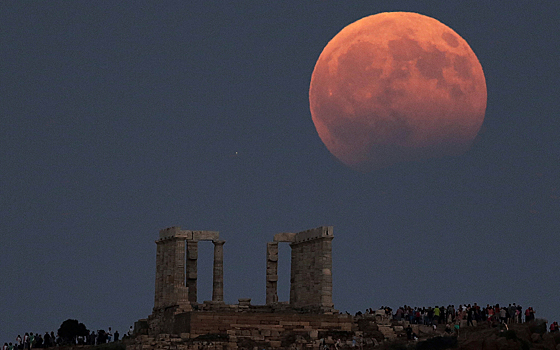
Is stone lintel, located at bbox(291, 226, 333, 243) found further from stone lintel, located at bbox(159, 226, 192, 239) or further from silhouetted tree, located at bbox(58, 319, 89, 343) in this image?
silhouetted tree, located at bbox(58, 319, 89, 343)

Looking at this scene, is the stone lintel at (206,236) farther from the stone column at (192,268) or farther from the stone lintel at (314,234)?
the stone lintel at (314,234)

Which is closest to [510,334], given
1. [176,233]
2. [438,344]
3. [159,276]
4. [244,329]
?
[438,344]

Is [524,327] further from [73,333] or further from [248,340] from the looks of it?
[73,333]

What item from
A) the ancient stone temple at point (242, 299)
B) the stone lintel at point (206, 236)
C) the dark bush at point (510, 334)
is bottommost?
the dark bush at point (510, 334)

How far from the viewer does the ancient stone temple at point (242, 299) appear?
262 feet

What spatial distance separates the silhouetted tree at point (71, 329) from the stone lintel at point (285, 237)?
708 inches

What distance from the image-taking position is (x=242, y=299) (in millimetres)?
87250

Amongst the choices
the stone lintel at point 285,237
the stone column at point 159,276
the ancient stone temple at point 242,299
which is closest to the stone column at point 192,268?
the ancient stone temple at point 242,299

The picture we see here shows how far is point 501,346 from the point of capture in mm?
71250

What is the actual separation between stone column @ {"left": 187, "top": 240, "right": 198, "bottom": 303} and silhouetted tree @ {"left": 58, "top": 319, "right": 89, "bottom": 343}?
12.6 metres

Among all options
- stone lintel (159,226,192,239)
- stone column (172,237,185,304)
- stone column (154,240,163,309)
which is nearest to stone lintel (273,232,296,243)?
stone lintel (159,226,192,239)

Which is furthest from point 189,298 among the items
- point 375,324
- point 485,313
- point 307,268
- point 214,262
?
point 485,313

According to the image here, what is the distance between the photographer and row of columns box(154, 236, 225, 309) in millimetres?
88250

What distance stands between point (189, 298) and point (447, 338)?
22.7m
